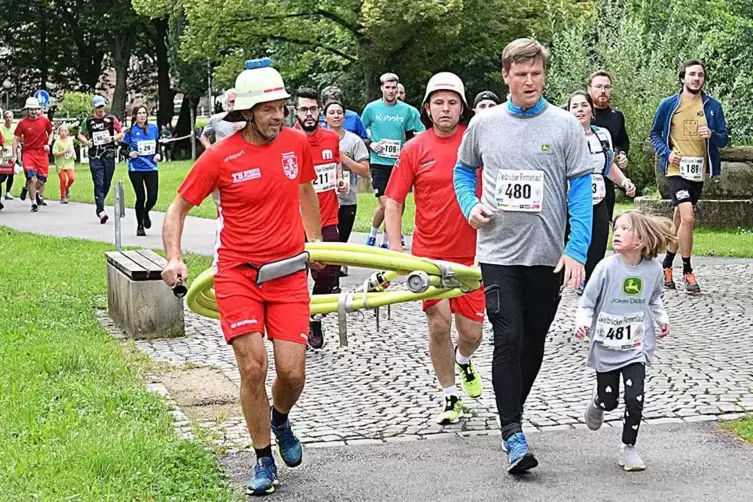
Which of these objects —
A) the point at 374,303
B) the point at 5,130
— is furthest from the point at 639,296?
the point at 5,130

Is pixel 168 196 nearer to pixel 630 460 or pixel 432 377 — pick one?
pixel 432 377

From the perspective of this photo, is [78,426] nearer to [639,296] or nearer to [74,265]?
[639,296]

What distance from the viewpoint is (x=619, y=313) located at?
245 inches

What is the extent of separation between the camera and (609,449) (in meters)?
6.49

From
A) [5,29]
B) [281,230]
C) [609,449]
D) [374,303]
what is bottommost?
[609,449]

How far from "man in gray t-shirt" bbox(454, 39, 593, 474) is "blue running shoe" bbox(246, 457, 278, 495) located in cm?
113

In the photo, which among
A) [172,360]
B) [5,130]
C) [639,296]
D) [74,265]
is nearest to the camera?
[639,296]

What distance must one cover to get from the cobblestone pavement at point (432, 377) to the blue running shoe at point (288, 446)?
2.02ft

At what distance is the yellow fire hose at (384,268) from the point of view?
6.40m

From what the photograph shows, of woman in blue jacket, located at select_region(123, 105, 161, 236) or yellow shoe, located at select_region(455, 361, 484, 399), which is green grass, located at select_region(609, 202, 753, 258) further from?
yellow shoe, located at select_region(455, 361, 484, 399)

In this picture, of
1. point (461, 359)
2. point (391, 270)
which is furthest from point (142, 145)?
point (391, 270)

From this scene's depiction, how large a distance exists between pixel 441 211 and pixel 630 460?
1868 millimetres

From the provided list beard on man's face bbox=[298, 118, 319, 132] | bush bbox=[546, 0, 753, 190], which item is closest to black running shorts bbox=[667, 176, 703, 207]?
beard on man's face bbox=[298, 118, 319, 132]

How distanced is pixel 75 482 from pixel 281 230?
1.49 m
